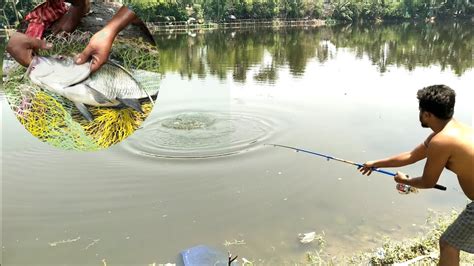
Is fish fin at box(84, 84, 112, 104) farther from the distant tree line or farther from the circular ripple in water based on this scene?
the distant tree line

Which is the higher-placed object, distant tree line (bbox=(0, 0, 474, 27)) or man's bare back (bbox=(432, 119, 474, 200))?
man's bare back (bbox=(432, 119, 474, 200))

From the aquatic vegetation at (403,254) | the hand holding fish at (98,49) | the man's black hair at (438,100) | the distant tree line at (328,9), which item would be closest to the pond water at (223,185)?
the aquatic vegetation at (403,254)

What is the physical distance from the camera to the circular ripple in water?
9.17m

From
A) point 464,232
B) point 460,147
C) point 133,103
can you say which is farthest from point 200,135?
point 133,103

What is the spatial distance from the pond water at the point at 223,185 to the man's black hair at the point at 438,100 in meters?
3.01

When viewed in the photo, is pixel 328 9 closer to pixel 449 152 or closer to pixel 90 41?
pixel 449 152

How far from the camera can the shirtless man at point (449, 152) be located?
2.79m

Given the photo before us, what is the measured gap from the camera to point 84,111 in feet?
6.20

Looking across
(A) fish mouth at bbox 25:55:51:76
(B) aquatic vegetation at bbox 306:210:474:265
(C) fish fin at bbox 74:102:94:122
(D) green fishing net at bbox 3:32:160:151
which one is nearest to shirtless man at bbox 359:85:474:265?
(B) aquatic vegetation at bbox 306:210:474:265

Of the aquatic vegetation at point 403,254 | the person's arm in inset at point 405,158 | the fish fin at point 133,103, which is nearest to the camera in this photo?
the fish fin at point 133,103

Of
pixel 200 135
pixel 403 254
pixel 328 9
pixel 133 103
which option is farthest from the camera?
pixel 328 9

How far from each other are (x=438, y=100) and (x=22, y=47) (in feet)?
7.50

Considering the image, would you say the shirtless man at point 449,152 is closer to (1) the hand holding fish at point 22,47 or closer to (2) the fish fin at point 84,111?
(2) the fish fin at point 84,111

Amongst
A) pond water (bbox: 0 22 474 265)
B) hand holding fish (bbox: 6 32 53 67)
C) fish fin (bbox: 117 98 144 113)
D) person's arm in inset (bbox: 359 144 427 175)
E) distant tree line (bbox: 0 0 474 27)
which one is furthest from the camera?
distant tree line (bbox: 0 0 474 27)
